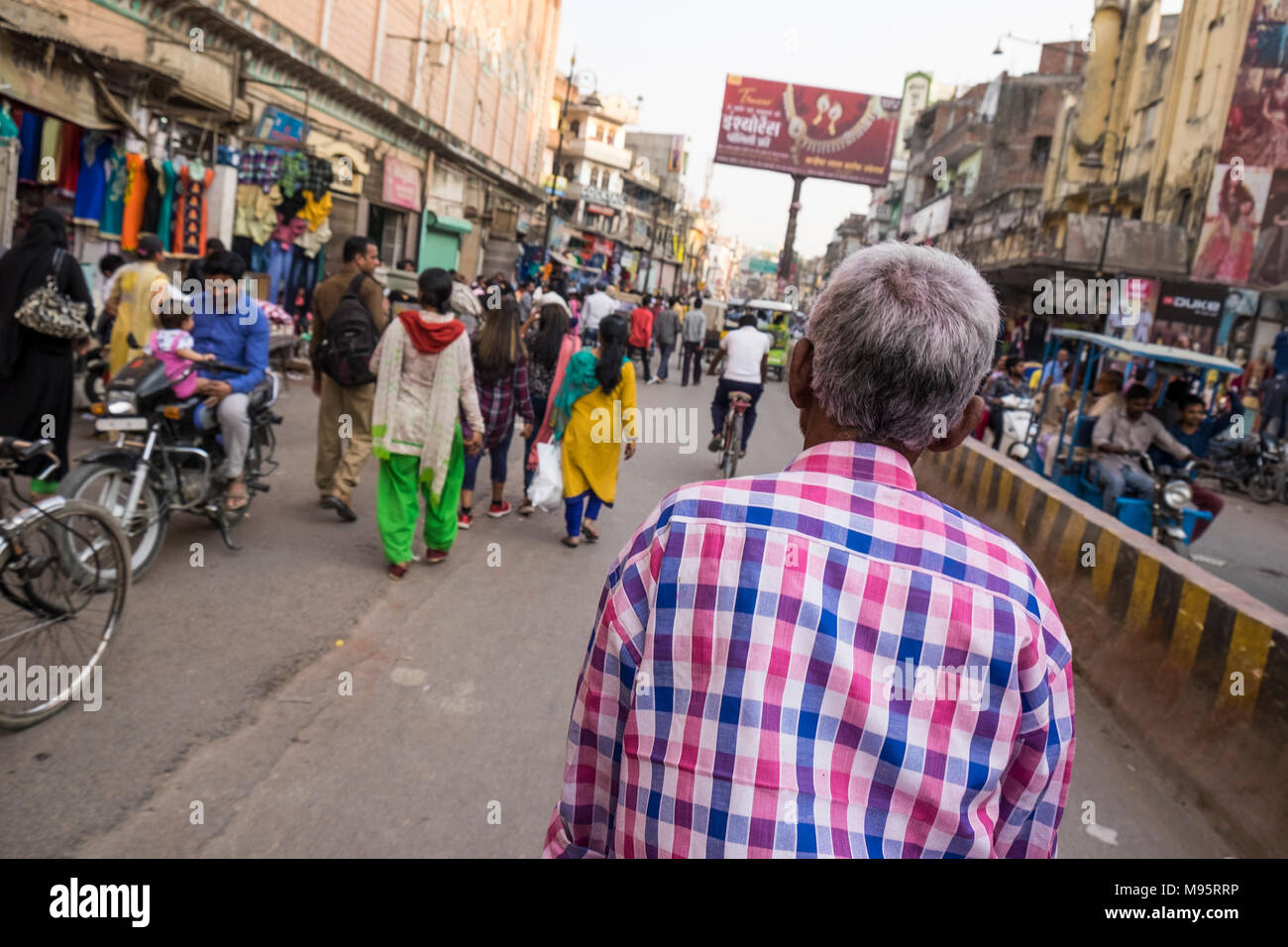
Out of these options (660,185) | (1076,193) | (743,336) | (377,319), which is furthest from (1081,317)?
(660,185)

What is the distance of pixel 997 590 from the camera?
1.33 m

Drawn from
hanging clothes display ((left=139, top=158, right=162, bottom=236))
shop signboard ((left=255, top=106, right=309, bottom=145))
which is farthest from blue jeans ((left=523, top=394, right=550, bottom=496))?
shop signboard ((left=255, top=106, right=309, bottom=145))

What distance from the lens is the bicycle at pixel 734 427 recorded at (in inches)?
413

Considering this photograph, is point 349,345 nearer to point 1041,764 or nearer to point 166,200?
point 1041,764

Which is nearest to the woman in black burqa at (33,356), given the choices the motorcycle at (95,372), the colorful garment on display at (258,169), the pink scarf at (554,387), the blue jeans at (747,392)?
the motorcycle at (95,372)

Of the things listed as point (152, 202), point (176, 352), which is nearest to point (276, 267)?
point (152, 202)

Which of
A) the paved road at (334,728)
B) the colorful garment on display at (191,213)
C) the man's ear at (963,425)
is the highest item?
the colorful garment on display at (191,213)

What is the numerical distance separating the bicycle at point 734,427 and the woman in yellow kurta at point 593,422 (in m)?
3.25

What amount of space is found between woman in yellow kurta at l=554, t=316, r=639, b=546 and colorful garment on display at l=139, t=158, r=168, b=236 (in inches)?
277

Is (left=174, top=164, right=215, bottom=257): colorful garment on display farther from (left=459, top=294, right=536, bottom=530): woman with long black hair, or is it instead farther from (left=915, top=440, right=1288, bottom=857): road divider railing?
(left=915, top=440, right=1288, bottom=857): road divider railing

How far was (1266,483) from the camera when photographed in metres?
16.0

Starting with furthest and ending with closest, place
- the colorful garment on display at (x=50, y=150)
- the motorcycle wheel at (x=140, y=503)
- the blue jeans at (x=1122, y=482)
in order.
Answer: the colorful garment on display at (x=50, y=150) < the blue jeans at (x=1122, y=482) < the motorcycle wheel at (x=140, y=503)

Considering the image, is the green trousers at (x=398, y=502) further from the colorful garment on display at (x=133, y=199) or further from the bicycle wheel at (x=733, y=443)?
the colorful garment on display at (x=133, y=199)

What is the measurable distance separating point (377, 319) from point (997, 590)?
720 cm
